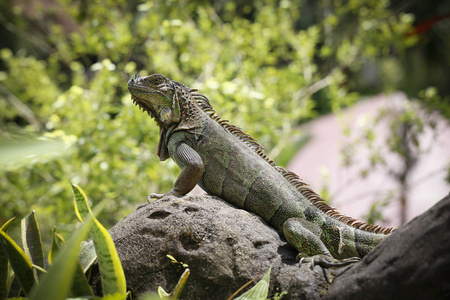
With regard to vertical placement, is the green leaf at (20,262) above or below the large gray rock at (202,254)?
below

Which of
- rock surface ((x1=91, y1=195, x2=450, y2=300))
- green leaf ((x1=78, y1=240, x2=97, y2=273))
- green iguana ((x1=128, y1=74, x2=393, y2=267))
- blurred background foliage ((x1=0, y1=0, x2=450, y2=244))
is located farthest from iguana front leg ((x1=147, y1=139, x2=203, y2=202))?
blurred background foliage ((x1=0, y1=0, x2=450, y2=244))

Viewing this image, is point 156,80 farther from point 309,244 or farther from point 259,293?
point 259,293

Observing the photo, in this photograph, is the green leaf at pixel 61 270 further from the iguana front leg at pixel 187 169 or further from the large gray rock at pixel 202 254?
the iguana front leg at pixel 187 169

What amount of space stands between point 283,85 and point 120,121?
2.78 metres

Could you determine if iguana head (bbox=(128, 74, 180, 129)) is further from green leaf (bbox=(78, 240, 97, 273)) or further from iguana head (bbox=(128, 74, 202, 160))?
green leaf (bbox=(78, 240, 97, 273))

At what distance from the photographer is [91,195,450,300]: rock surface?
2090 mm

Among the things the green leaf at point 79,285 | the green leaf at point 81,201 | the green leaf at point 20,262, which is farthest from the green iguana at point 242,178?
the green leaf at point 20,262

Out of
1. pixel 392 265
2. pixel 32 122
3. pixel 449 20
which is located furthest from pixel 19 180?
pixel 449 20

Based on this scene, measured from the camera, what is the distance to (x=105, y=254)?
6.75ft

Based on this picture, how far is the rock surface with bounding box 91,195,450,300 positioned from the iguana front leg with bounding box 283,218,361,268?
7 cm

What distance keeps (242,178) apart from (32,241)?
1.44 metres

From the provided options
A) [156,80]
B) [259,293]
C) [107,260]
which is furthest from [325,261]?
[156,80]

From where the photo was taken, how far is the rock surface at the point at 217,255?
209 cm

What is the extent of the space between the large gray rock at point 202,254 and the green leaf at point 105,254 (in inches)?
14.8
